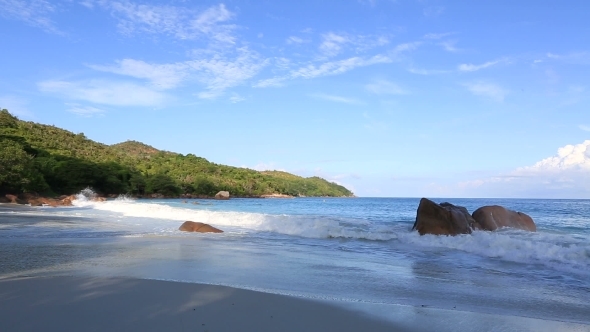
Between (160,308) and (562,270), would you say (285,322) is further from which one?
(562,270)

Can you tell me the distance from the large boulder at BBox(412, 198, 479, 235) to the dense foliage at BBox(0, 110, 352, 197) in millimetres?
42487

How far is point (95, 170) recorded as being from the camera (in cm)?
6862

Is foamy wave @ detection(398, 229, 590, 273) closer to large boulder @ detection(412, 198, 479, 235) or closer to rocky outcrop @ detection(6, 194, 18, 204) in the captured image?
large boulder @ detection(412, 198, 479, 235)

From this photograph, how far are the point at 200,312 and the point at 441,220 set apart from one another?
1242cm

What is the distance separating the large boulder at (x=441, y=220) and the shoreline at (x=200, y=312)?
10.2 meters

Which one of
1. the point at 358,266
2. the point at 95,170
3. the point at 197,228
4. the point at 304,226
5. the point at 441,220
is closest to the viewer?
the point at 358,266

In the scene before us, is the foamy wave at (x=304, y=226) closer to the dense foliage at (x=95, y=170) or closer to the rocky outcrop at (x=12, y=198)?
the rocky outcrop at (x=12, y=198)

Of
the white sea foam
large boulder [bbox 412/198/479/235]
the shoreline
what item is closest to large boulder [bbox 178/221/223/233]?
the white sea foam

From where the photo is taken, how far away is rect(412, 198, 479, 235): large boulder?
15.1 metres

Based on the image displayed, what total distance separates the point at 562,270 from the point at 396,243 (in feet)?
19.1

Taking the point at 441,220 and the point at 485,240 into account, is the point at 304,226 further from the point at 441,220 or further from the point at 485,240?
the point at 485,240

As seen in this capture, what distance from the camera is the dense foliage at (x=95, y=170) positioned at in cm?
4691

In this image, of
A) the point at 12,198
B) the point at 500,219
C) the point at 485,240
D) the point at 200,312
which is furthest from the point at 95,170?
the point at 200,312

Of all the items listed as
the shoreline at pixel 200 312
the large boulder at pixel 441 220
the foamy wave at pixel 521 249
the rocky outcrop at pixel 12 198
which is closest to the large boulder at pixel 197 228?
the foamy wave at pixel 521 249
